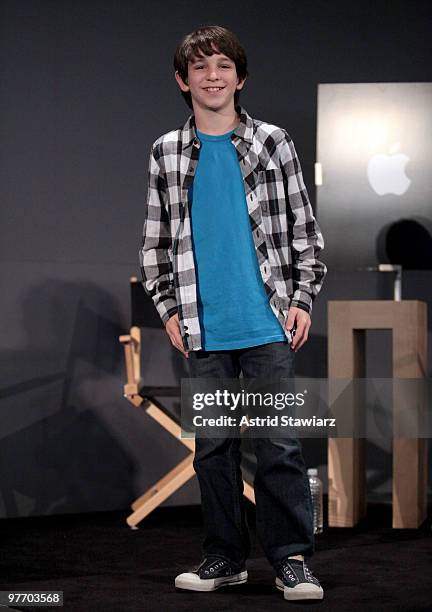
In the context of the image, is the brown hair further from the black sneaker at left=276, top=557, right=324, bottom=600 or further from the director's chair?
the director's chair

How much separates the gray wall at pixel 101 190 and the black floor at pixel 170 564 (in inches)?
11.6

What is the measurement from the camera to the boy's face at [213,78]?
2395mm

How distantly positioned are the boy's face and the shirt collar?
0.19 feet

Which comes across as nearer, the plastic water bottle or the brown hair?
the brown hair

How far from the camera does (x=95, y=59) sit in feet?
13.5

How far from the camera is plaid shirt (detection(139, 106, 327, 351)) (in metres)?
2.41

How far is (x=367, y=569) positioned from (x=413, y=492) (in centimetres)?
82

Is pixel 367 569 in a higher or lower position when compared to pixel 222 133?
lower

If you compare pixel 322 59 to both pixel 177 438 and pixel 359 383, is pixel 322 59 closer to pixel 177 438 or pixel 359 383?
pixel 359 383

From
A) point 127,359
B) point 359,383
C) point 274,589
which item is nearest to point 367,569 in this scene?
point 274,589

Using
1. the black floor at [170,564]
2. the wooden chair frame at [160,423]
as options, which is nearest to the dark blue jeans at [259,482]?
the black floor at [170,564]
